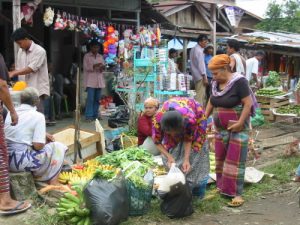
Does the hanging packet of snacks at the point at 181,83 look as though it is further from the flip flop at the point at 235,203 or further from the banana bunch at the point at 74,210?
the banana bunch at the point at 74,210

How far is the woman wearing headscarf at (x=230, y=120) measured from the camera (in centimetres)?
518

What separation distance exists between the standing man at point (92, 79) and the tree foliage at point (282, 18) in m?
21.0

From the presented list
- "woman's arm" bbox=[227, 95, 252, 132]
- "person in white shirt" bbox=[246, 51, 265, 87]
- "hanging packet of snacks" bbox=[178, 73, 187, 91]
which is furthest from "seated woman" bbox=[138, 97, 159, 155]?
"person in white shirt" bbox=[246, 51, 265, 87]

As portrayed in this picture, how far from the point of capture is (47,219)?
4641 mm

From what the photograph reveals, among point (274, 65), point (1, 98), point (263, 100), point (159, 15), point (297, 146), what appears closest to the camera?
point (1, 98)

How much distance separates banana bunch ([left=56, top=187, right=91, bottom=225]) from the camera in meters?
4.51

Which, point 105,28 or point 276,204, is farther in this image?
point 105,28

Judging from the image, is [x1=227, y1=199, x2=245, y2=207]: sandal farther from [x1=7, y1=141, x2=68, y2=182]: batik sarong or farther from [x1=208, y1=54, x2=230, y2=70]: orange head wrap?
[x1=7, y1=141, x2=68, y2=182]: batik sarong

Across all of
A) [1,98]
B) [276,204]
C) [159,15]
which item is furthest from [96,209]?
[159,15]

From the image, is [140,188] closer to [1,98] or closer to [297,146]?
[1,98]

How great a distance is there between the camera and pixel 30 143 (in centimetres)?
520

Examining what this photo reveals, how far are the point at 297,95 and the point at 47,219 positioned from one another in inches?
147

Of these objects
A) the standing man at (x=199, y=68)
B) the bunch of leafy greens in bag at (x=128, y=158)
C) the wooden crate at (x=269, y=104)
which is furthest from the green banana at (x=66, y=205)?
the wooden crate at (x=269, y=104)

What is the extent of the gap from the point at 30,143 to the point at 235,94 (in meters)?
2.29
